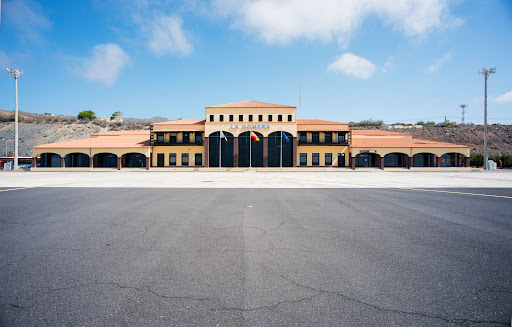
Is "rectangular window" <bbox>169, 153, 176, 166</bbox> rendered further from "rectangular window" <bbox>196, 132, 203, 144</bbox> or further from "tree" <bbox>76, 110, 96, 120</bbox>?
"tree" <bbox>76, 110, 96, 120</bbox>

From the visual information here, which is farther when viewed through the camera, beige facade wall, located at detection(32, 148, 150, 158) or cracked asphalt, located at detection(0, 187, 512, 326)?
beige facade wall, located at detection(32, 148, 150, 158)

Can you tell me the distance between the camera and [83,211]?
919cm

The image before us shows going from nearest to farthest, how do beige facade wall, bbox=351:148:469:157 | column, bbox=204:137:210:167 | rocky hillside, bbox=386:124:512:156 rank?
1. beige facade wall, bbox=351:148:469:157
2. column, bbox=204:137:210:167
3. rocky hillside, bbox=386:124:512:156

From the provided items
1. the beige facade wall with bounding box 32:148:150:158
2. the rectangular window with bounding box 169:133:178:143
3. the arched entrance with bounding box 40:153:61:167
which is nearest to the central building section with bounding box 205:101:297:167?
the rectangular window with bounding box 169:133:178:143

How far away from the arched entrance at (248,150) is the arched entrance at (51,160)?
34400 millimetres

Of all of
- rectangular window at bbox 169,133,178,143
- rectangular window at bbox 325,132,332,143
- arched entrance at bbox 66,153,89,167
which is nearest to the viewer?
arched entrance at bbox 66,153,89,167

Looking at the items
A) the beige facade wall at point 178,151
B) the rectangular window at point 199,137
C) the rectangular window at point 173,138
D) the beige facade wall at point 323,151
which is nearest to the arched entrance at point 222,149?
the beige facade wall at point 178,151

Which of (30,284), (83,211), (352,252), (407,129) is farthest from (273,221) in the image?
(407,129)

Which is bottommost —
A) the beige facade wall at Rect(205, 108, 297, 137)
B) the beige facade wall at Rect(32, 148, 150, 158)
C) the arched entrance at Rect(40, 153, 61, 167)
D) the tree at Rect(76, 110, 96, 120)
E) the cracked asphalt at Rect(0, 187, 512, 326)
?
the cracked asphalt at Rect(0, 187, 512, 326)

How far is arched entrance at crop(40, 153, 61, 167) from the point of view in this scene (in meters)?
45.9

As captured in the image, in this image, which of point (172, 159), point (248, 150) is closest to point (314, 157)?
point (248, 150)

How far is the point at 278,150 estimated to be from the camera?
46.6m

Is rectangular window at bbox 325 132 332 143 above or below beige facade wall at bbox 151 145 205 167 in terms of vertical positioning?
above

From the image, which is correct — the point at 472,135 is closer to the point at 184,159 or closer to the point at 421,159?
the point at 421,159
